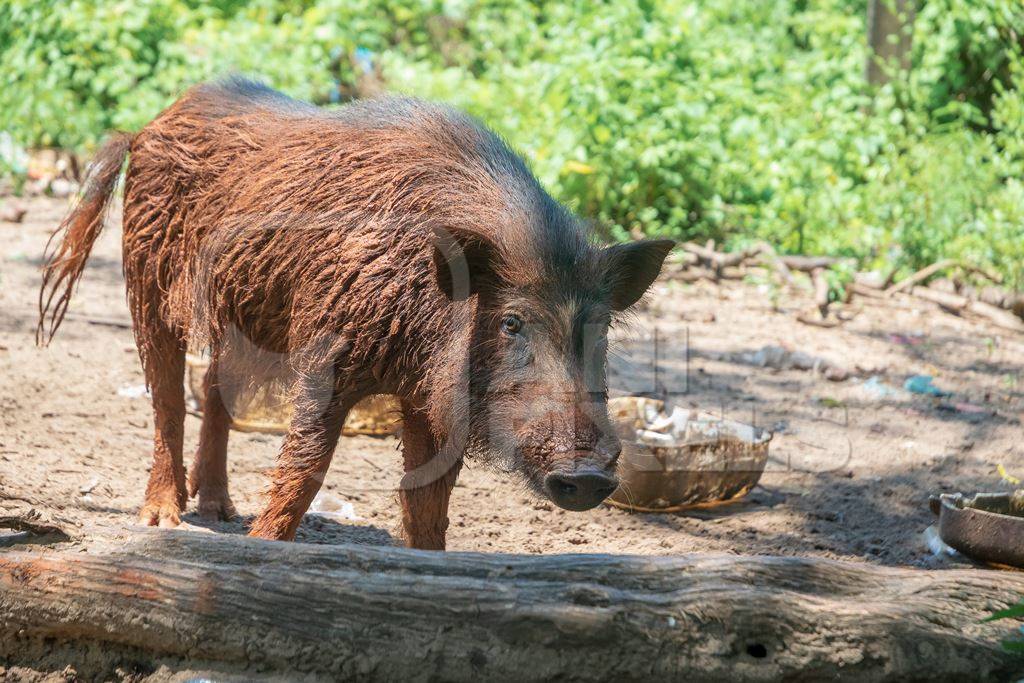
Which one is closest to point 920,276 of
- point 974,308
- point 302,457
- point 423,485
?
point 974,308

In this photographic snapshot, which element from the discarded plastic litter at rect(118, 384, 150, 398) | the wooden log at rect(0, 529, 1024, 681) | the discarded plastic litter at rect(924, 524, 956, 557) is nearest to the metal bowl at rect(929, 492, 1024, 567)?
the discarded plastic litter at rect(924, 524, 956, 557)

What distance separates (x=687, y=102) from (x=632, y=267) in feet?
18.3

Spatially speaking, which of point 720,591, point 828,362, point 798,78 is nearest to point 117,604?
point 720,591

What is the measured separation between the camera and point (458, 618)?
288 cm

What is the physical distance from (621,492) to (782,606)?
2.12m

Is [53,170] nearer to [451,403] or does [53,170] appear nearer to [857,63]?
[857,63]

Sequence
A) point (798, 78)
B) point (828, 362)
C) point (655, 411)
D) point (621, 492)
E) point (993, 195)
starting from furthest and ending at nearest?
point (798, 78)
point (993, 195)
point (828, 362)
point (655, 411)
point (621, 492)

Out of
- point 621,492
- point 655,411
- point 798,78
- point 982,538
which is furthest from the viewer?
point 798,78

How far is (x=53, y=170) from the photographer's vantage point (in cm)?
1157

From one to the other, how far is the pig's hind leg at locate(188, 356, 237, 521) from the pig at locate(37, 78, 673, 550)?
14cm

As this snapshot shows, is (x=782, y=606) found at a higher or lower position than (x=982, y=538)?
higher

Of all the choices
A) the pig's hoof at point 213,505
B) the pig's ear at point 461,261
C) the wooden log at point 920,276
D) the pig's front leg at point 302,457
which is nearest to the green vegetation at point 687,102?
the wooden log at point 920,276

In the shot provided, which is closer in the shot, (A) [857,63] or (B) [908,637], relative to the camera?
(B) [908,637]

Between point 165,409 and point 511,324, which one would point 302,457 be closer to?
point 511,324
